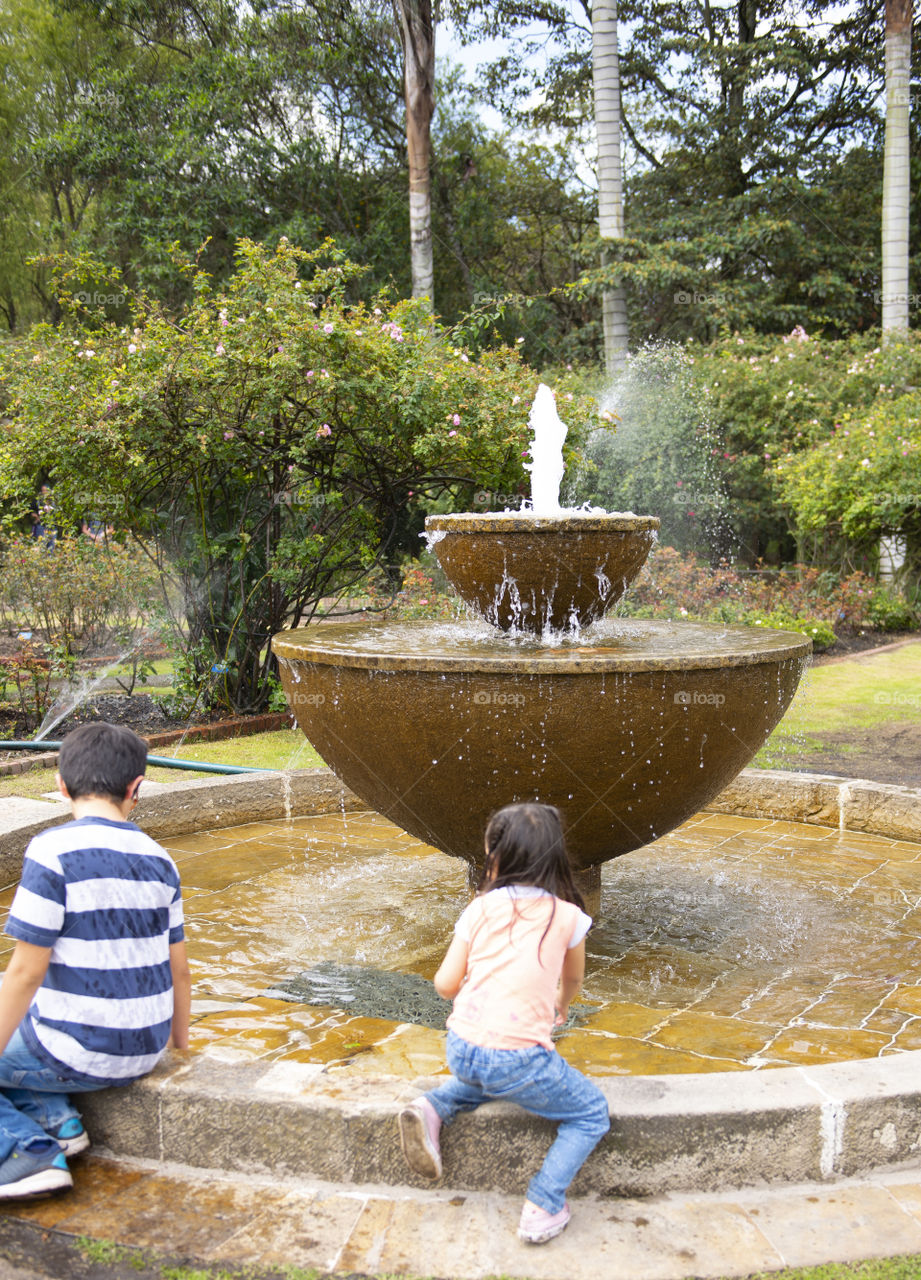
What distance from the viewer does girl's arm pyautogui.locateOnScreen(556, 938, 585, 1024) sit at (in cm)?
253

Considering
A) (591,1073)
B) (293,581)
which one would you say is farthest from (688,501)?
(591,1073)

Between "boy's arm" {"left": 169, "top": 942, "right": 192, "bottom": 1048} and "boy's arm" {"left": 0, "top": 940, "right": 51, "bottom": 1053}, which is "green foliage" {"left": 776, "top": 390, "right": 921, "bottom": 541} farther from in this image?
"boy's arm" {"left": 0, "top": 940, "right": 51, "bottom": 1053}

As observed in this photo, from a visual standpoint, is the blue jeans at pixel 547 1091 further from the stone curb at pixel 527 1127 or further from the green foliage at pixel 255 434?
the green foliage at pixel 255 434

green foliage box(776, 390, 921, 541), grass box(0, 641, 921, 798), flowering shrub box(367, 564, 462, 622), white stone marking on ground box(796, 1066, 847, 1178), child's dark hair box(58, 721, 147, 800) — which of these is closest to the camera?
white stone marking on ground box(796, 1066, 847, 1178)

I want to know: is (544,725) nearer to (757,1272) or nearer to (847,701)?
(757,1272)

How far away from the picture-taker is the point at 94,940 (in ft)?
8.20

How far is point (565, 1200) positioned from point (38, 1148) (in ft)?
3.76

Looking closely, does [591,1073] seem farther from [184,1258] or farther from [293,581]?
[293,581]

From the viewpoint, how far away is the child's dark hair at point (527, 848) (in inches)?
96.5

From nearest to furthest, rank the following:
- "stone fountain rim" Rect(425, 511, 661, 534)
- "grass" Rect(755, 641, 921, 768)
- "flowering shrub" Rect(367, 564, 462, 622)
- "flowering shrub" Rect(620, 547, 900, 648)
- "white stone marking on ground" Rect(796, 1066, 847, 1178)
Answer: "white stone marking on ground" Rect(796, 1066, 847, 1178) → "stone fountain rim" Rect(425, 511, 661, 534) → "grass" Rect(755, 641, 921, 768) → "flowering shrub" Rect(367, 564, 462, 622) → "flowering shrub" Rect(620, 547, 900, 648)

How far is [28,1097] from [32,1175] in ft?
0.64

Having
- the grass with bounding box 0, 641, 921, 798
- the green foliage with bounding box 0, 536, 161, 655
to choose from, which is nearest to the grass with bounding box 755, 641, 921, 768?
the grass with bounding box 0, 641, 921, 798

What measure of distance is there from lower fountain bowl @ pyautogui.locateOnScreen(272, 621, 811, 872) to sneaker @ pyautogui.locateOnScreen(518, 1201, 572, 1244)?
1433 millimetres

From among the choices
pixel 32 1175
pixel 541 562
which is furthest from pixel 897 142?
pixel 32 1175
